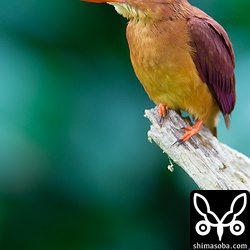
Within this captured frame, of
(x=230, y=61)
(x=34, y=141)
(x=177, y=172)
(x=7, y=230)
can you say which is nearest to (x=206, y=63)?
(x=230, y=61)

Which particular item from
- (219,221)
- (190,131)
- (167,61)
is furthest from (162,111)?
(219,221)

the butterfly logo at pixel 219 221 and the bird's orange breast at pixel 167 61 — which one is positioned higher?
the bird's orange breast at pixel 167 61

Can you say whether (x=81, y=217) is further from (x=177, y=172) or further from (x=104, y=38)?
(x=104, y=38)

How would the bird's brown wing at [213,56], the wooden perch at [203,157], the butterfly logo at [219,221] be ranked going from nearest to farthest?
the butterfly logo at [219,221] → the wooden perch at [203,157] → the bird's brown wing at [213,56]

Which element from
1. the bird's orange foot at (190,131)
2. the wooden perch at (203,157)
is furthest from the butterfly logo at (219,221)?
the bird's orange foot at (190,131)

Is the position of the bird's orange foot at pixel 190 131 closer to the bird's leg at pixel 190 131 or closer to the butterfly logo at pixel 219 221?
the bird's leg at pixel 190 131

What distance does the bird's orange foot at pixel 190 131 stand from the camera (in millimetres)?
2914

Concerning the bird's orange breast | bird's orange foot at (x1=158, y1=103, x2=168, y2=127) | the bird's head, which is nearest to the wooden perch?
bird's orange foot at (x1=158, y1=103, x2=168, y2=127)

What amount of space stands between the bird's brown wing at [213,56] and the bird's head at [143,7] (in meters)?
0.14

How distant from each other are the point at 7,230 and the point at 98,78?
1074mm

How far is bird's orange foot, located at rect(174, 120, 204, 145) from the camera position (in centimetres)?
291

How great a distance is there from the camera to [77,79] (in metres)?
3.96

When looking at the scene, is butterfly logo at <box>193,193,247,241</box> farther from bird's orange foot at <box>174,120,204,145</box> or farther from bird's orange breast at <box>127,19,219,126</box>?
bird's orange breast at <box>127,19,219,126</box>

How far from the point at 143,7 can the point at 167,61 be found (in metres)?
0.26
